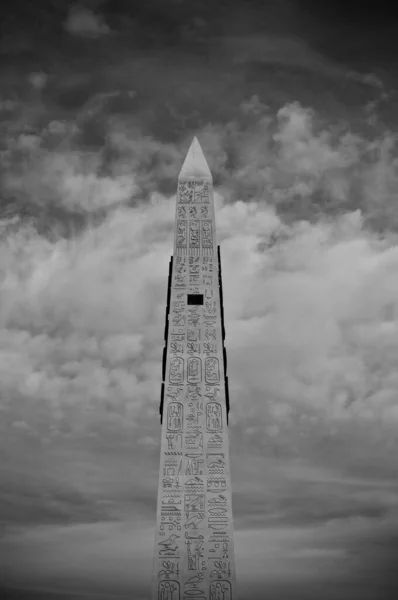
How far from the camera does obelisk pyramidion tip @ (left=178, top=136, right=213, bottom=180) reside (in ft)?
73.8

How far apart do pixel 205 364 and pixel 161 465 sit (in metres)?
3.04

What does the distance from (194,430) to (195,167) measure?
921 centimetres

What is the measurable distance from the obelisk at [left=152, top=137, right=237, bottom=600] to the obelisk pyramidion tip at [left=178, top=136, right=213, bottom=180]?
1152mm

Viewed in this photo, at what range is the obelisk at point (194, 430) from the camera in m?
16.7

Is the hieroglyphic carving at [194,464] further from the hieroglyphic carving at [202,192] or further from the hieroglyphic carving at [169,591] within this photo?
the hieroglyphic carving at [202,192]

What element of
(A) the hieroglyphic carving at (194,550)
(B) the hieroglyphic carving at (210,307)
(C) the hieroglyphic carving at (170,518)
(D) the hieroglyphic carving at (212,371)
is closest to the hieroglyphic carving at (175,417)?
(D) the hieroglyphic carving at (212,371)

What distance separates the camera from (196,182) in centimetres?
2227

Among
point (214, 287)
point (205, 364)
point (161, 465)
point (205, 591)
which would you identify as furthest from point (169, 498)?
point (214, 287)

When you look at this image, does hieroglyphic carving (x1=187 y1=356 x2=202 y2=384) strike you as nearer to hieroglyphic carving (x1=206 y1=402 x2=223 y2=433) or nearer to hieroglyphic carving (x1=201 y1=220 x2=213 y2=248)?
hieroglyphic carving (x1=206 y1=402 x2=223 y2=433)

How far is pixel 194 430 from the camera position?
59.5 feet

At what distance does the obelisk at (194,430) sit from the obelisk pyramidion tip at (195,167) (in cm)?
115

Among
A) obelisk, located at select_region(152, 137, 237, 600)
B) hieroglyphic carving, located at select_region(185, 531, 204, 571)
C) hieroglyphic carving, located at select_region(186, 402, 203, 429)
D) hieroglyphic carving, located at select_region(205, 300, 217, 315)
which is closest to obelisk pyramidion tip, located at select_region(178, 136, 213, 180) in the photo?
obelisk, located at select_region(152, 137, 237, 600)

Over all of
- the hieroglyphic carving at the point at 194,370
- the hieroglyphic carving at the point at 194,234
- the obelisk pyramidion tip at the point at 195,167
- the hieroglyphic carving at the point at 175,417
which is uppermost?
the obelisk pyramidion tip at the point at 195,167

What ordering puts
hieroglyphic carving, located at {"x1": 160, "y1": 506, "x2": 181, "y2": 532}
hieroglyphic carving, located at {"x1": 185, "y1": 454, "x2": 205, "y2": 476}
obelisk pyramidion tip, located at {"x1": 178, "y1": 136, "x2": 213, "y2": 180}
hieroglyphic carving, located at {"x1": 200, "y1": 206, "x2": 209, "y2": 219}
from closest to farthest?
1. hieroglyphic carving, located at {"x1": 160, "y1": 506, "x2": 181, "y2": 532}
2. hieroglyphic carving, located at {"x1": 185, "y1": 454, "x2": 205, "y2": 476}
3. hieroglyphic carving, located at {"x1": 200, "y1": 206, "x2": 209, "y2": 219}
4. obelisk pyramidion tip, located at {"x1": 178, "y1": 136, "x2": 213, "y2": 180}
